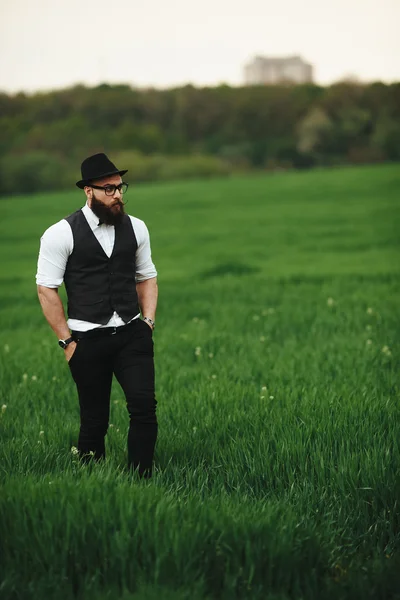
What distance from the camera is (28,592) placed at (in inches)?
140

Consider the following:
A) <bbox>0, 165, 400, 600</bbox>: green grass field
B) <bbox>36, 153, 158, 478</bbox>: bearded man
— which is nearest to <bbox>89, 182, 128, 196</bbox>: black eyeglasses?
<bbox>36, 153, 158, 478</bbox>: bearded man

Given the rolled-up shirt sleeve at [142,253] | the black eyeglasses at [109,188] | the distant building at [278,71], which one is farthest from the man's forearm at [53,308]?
the distant building at [278,71]

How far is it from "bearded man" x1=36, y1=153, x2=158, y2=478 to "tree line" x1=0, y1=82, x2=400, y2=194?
150ft

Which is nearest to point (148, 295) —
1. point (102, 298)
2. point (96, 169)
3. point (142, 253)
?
point (142, 253)

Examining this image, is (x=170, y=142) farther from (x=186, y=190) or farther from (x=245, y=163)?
(x=186, y=190)

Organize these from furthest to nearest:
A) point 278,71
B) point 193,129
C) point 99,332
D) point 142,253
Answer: point 278,71
point 193,129
point 142,253
point 99,332

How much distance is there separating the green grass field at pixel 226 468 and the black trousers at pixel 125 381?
21 cm

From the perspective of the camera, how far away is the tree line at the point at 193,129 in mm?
53000

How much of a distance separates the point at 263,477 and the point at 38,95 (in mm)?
49059

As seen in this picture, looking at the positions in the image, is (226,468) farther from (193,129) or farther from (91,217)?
(193,129)

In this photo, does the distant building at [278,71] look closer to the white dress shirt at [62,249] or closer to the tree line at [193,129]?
the tree line at [193,129]

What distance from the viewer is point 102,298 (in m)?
5.05

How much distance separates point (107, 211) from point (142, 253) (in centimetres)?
47

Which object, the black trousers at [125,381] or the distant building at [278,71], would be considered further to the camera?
the distant building at [278,71]
